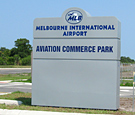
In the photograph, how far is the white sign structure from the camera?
40.4 ft

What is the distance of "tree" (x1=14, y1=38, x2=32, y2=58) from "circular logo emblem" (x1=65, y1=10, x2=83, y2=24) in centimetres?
7401

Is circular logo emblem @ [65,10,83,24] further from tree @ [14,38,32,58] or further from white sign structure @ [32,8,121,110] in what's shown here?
tree @ [14,38,32,58]

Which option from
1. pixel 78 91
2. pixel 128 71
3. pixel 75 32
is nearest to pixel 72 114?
pixel 78 91

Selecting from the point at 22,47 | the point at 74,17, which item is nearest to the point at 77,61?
the point at 74,17

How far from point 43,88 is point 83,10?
3465 millimetres

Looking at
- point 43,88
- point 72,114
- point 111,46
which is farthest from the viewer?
point 43,88

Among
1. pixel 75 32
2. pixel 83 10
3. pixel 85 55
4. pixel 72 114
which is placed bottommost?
pixel 72 114

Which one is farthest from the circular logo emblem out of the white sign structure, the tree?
the tree

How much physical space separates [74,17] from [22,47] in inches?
2985

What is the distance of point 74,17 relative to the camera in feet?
41.9

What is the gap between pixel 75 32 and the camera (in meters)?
12.7

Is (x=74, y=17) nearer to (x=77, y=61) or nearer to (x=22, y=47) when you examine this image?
(x=77, y=61)

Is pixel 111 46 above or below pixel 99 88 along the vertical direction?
above

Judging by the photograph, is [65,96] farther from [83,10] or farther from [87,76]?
[83,10]
